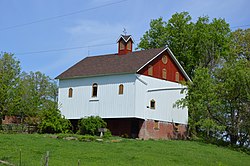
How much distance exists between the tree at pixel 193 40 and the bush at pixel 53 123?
55.1 feet

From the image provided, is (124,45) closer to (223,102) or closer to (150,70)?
(150,70)

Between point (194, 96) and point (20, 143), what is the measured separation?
1861 cm

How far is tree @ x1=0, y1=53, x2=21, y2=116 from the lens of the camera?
152 feet

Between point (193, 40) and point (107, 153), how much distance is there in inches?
1132

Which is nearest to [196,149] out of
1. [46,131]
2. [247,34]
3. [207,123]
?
[207,123]

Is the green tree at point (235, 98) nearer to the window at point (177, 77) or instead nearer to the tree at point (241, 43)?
the window at point (177, 77)

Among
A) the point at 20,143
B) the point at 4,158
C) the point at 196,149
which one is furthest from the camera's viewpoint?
the point at 196,149

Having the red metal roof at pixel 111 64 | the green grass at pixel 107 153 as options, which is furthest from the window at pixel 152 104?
the green grass at pixel 107 153

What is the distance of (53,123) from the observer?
41.7m

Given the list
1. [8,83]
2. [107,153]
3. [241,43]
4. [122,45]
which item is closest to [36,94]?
[8,83]

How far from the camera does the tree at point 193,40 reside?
173ft

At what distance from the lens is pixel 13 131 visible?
42531mm

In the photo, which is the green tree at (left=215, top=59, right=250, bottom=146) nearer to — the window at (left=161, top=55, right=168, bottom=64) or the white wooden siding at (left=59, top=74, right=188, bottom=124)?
the white wooden siding at (left=59, top=74, right=188, bottom=124)

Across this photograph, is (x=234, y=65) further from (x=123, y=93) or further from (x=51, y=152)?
(x=51, y=152)
